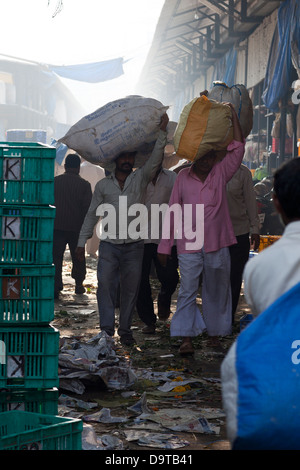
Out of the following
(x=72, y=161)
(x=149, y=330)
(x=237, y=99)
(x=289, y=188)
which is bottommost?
(x=149, y=330)

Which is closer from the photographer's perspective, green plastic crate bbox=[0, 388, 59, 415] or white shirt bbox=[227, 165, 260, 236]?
green plastic crate bbox=[0, 388, 59, 415]

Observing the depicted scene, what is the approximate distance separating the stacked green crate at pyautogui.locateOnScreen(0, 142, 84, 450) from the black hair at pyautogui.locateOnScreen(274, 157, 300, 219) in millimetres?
1566

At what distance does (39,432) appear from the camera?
3055 millimetres

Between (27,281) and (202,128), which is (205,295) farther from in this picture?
(27,281)

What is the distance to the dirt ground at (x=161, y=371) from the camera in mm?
4402

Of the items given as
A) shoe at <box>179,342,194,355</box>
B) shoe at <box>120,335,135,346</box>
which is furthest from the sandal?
shoe at <box>120,335,135,346</box>

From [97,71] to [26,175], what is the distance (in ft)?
81.1

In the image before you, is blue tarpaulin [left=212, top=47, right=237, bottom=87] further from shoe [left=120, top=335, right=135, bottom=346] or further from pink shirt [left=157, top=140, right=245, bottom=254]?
shoe [left=120, top=335, right=135, bottom=346]

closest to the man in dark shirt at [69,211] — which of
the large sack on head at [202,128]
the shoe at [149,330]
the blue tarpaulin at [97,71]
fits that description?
the shoe at [149,330]

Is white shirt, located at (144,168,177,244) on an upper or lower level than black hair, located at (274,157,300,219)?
upper

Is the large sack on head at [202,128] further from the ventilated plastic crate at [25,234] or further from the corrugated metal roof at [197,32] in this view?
the corrugated metal roof at [197,32]

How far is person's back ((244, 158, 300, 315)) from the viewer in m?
2.63

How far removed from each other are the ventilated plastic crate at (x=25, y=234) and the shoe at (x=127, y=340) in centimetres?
321

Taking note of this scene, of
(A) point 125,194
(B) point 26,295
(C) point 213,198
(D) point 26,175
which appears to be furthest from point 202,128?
(B) point 26,295
